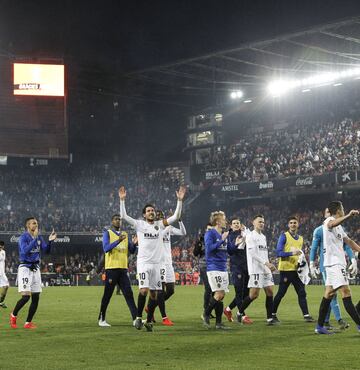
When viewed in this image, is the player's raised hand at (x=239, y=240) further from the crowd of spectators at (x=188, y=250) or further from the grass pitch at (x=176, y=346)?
the crowd of spectators at (x=188, y=250)

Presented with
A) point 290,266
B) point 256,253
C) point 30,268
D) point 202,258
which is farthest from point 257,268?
point 30,268

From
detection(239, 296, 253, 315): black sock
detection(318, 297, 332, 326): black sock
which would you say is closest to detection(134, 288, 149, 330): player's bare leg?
detection(239, 296, 253, 315): black sock

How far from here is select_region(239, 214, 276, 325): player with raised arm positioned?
16672 millimetres

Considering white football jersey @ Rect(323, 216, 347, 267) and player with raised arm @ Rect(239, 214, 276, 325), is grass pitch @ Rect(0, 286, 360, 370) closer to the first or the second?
player with raised arm @ Rect(239, 214, 276, 325)

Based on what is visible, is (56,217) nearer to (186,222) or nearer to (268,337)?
(186,222)

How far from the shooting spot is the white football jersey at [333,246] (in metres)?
13.3

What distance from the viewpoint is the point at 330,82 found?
57.1 m

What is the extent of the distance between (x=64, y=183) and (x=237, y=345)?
5099 centimetres

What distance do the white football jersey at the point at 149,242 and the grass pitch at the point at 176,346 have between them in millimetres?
1477

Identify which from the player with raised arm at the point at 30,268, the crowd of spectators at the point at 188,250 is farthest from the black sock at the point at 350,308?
the crowd of spectators at the point at 188,250

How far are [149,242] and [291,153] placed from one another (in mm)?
40950

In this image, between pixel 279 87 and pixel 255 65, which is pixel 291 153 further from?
pixel 255 65

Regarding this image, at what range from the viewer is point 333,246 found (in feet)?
44.0

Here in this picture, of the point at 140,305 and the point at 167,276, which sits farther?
the point at 167,276
